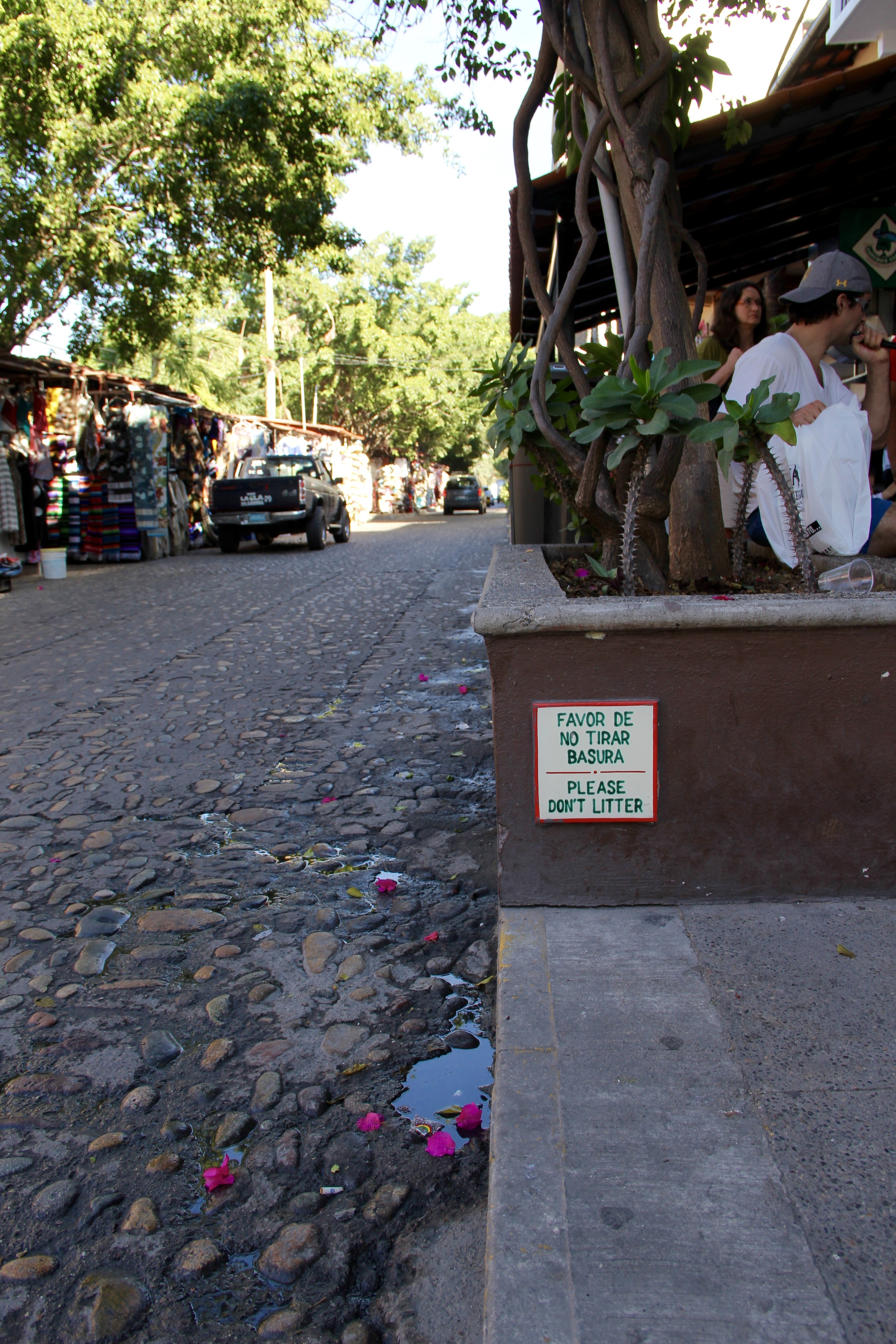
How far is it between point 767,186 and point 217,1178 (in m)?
7.33

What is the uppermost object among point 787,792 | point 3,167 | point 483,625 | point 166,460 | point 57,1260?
point 3,167

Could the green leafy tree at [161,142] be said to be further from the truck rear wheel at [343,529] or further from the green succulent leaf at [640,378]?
the green succulent leaf at [640,378]

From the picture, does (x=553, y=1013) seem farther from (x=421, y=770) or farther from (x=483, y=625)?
(x=421, y=770)

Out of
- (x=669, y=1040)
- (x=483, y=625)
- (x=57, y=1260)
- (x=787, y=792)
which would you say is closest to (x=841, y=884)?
(x=787, y=792)

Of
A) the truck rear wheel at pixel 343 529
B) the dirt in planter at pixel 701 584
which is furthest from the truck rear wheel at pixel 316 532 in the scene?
the dirt in planter at pixel 701 584

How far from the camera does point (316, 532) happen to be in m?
18.0

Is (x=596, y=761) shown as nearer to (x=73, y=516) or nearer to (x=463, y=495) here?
(x=73, y=516)

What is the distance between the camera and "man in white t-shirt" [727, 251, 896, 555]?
387 centimetres

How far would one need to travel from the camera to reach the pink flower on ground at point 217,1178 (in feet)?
6.08

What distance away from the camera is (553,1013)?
84.4 inches

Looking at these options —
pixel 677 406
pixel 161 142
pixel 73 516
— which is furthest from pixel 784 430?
pixel 73 516

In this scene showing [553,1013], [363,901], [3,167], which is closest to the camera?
[553,1013]

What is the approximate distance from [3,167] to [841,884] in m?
15.2

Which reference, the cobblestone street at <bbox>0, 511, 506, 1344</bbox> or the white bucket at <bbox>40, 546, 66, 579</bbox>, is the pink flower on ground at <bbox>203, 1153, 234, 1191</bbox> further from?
the white bucket at <bbox>40, 546, 66, 579</bbox>
